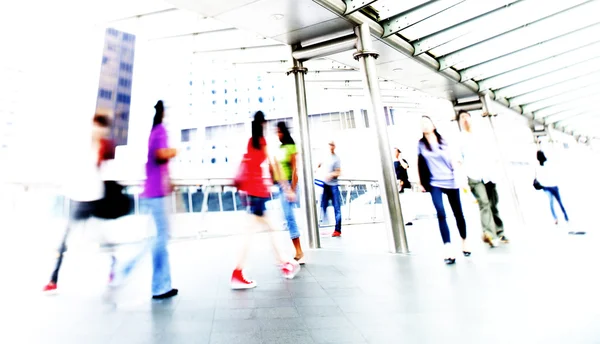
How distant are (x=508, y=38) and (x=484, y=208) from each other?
4696 millimetres

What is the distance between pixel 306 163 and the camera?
5965 mm

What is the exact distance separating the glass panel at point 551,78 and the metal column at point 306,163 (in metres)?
8.31

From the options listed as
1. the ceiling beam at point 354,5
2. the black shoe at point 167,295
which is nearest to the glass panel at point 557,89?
the ceiling beam at point 354,5

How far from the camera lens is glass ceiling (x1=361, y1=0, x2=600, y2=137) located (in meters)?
6.02

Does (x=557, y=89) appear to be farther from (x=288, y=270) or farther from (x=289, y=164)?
(x=288, y=270)

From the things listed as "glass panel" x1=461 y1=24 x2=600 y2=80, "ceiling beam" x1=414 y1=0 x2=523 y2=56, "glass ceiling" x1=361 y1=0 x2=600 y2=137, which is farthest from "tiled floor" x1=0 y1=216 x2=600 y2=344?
"glass panel" x1=461 y1=24 x2=600 y2=80

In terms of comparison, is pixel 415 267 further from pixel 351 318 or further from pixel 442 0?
pixel 442 0

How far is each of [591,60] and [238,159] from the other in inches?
429

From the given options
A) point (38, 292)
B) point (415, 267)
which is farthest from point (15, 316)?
point (415, 267)

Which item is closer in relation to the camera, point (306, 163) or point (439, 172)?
point (439, 172)

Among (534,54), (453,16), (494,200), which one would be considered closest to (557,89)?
(534,54)

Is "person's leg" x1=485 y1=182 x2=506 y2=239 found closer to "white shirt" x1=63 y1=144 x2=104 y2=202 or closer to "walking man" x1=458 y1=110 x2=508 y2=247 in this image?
"walking man" x1=458 y1=110 x2=508 y2=247

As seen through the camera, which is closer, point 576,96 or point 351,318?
point 351,318

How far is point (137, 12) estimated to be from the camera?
625cm
